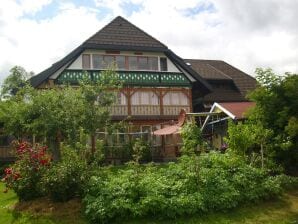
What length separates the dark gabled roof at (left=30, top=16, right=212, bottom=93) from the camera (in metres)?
29.8

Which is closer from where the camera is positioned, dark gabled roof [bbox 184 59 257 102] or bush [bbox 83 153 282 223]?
bush [bbox 83 153 282 223]

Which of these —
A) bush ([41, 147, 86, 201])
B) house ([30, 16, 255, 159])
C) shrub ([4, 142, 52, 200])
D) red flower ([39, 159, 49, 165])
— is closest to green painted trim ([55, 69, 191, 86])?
house ([30, 16, 255, 159])

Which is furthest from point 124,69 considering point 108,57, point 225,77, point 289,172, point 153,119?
point 289,172

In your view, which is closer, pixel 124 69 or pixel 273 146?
pixel 273 146

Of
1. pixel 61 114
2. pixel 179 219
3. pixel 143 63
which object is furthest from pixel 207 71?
pixel 179 219

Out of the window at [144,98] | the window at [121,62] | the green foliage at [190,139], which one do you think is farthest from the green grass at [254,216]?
the window at [121,62]

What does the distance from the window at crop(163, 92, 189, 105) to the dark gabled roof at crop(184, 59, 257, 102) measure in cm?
373

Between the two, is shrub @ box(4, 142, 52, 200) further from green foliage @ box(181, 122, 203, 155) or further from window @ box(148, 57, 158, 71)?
window @ box(148, 57, 158, 71)

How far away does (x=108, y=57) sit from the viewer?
31219 mm

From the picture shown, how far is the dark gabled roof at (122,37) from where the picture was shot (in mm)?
30913

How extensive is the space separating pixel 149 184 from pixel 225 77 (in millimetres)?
26004

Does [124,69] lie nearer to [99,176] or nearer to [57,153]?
[57,153]

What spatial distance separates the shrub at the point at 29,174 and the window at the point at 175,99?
18678 millimetres

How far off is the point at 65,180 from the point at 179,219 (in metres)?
3.32
